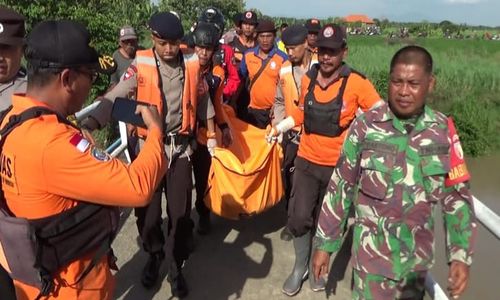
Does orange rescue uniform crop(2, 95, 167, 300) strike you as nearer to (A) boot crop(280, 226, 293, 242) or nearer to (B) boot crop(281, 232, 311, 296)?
(B) boot crop(281, 232, 311, 296)

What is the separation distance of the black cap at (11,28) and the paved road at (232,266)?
1.88 meters

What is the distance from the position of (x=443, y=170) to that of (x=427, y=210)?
0.68 ft

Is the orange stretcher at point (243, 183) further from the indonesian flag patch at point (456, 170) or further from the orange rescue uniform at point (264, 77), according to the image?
the indonesian flag patch at point (456, 170)

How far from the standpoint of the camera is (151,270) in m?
3.49

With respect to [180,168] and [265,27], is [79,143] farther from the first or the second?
[265,27]

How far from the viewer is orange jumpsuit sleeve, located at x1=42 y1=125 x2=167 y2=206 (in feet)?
5.25

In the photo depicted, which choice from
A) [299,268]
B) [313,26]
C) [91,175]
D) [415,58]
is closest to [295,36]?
[313,26]

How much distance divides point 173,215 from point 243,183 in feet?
2.24

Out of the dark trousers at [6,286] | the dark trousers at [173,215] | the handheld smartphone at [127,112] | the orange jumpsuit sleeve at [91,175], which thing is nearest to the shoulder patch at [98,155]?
the orange jumpsuit sleeve at [91,175]

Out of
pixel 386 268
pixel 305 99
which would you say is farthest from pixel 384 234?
pixel 305 99

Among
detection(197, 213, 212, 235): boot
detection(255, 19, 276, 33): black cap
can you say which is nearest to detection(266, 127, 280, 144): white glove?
detection(197, 213, 212, 235): boot

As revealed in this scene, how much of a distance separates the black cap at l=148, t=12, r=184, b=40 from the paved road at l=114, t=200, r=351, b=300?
179 cm

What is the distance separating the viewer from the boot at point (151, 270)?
3.46 meters

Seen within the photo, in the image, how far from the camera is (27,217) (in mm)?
1705
